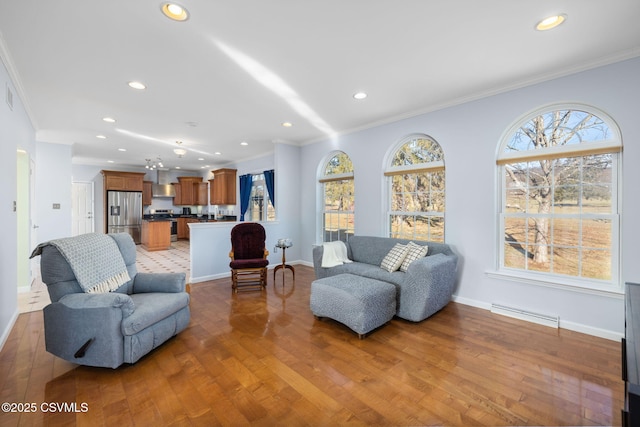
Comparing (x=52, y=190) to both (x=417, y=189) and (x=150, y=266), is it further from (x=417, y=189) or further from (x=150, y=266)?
(x=417, y=189)

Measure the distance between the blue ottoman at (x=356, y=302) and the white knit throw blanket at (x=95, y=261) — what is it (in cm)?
196

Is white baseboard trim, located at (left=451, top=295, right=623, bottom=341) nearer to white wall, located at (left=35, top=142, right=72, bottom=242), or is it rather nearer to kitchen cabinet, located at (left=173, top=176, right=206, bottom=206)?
white wall, located at (left=35, top=142, right=72, bottom=242)

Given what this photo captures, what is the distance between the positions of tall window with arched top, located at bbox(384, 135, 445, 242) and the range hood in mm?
8558

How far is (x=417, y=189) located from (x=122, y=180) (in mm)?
8936

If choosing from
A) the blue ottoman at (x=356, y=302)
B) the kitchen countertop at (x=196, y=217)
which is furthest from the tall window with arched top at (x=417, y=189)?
the kitchen countertop at (x=196, y=217)

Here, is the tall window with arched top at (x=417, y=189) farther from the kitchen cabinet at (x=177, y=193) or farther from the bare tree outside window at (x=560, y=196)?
the kitchen cabinet at (x=177, y=193)

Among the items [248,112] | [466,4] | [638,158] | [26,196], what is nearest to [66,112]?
[26,196]

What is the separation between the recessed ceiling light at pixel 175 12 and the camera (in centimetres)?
193

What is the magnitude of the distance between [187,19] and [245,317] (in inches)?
116

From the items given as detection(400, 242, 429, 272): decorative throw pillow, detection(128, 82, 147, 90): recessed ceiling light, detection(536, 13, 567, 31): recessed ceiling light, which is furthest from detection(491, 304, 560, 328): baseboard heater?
detection(128, 82, 147, 90): recessed ceiling light

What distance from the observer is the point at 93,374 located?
2.17m

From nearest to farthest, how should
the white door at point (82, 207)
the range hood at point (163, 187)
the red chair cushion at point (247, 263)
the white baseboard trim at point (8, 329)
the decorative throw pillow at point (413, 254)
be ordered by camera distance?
the white baseboard trim at point (8, 329)
the decorative throw pillow at point (413, 254)
the red chair cushion at point (247, 263)
the white door at point (82, 207)
the range hood at point (163, 187)

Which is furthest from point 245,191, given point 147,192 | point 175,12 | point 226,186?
point 175,12

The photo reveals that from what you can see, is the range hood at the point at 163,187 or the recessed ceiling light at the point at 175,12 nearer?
the recessed ceiling light at the point at 175,12
